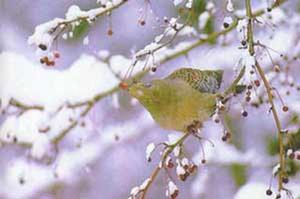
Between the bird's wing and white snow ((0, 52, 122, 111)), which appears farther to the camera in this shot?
white snow ((0, 52, 122, 111))

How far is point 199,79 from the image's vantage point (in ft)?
4.46

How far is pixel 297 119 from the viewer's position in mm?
1805

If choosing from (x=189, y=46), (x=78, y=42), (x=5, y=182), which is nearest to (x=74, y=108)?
(x=189, y=46)

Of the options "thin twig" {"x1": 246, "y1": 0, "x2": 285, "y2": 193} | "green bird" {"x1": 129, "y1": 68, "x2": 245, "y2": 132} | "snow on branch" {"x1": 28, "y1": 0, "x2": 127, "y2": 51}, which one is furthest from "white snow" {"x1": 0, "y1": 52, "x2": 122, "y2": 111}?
"thin twig" {"x1": 246, "y1": 0, "x2": 285, "y2": 193}

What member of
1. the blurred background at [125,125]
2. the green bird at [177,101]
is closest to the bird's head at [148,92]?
the green bird at [177,101]

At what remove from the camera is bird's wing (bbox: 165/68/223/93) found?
52.7 inches

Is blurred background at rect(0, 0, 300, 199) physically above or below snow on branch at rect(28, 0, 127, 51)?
above

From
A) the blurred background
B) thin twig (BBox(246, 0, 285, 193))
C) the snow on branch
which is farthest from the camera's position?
the blurred background

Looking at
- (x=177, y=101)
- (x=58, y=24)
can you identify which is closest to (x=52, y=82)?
(x=58, y=24)

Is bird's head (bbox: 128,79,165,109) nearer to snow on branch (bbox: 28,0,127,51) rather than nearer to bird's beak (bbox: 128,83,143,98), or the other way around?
bird's beak (bbox: 128,83,143,98)

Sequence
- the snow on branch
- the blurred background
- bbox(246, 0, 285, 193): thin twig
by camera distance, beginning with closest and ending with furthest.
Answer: bbox(246, 0, 285, 193): thin twig, the snow on branch, the blurred background

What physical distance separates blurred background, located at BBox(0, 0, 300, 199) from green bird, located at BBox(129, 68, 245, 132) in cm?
5

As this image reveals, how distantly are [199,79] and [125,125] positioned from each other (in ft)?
5.37

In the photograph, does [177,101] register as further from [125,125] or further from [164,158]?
[125,125]
